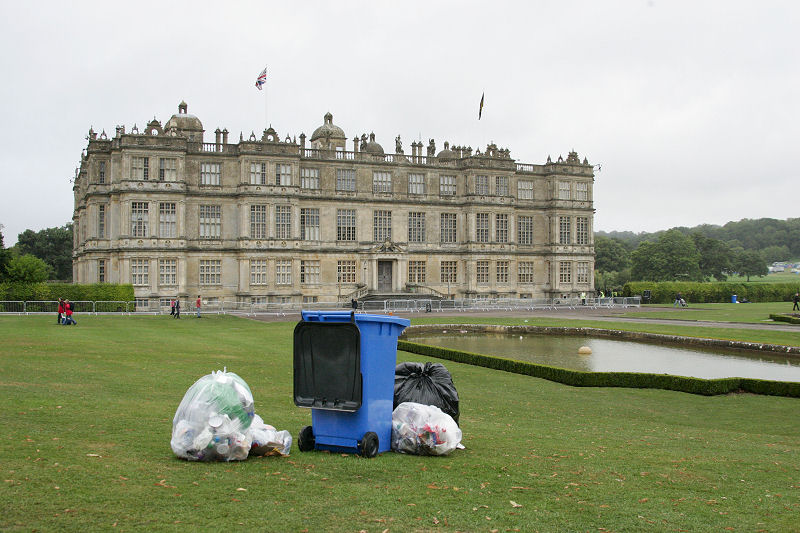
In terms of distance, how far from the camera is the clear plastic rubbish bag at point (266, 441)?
31.7 feet

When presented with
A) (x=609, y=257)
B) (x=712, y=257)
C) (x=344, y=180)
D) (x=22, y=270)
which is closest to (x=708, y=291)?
(x=712, y=257)

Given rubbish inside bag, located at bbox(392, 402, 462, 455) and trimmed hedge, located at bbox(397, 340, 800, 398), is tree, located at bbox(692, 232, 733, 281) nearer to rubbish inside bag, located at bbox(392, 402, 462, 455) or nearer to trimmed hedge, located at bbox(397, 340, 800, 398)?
trimmed hedge, located at bbox(397, 340, 800, 398)

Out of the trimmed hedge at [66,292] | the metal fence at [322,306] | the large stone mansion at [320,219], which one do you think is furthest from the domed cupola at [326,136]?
the trimmed hedge at [66,292]

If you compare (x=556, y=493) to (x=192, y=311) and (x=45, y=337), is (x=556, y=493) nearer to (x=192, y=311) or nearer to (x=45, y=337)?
(x=45, y=337)

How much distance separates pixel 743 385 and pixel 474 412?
9.58m

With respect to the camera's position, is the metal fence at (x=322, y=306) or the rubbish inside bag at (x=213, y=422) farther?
the metal fence at (x=322, y=306)

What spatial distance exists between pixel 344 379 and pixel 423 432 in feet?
4.81

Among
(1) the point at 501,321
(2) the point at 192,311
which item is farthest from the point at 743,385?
(2) the point at 192,311

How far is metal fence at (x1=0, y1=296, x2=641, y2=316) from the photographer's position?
45.6 metres

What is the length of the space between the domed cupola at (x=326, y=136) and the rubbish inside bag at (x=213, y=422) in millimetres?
59713

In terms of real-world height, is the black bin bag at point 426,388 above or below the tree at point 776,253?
below

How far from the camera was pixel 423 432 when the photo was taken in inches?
412

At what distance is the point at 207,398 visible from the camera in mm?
9117

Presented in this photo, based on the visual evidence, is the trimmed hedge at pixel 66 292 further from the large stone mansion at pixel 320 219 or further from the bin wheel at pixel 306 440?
the bin wheel at pixel 306 440
